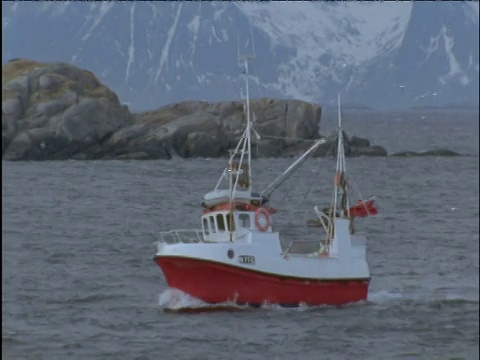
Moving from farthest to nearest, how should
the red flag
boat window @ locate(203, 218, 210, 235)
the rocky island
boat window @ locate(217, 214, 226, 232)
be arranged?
the rocky island
the red flag
boat window @ locate(203, 218, 210, 235)
boat window @ locate(217, 214, 226, 232)

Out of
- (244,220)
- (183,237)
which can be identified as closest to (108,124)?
(183,237)

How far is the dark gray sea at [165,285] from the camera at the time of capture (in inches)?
1526

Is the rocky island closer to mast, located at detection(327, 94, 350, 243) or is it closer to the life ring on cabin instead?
mast, located at detection(327, 94, 350, 243)

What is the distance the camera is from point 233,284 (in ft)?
145

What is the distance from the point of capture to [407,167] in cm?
11625

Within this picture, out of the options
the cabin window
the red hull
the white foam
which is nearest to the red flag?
the white foam

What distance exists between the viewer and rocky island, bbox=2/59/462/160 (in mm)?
111188

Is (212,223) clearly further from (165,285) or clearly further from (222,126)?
(222,126)

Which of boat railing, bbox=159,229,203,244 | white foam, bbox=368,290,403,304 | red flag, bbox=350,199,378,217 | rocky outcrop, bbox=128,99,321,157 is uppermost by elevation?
rocky outcrop, bbox=128,99,321,157

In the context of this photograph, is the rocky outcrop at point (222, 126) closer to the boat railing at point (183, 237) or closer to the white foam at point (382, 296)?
the boat railing at point (183, 237)

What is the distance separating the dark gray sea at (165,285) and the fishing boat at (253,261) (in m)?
0.63

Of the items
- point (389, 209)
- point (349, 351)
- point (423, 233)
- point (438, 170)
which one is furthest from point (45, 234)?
point (438, 170)

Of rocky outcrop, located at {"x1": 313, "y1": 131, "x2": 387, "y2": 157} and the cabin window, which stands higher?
rocky outcrop, located at {"x1": 313, "y1": 131, "x2": 387, "y2": 157}

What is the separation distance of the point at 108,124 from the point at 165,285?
212 ft
